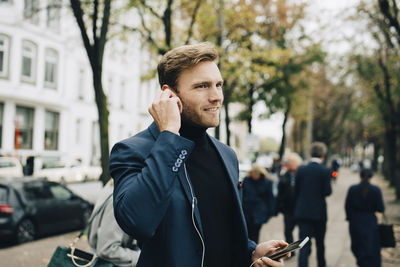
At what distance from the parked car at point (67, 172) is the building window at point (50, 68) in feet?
25.3

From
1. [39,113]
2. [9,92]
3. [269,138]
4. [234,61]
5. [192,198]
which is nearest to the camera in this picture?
[192,198]

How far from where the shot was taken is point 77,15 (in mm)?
9734

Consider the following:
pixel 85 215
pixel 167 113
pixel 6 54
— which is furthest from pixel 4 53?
pixel 167 113

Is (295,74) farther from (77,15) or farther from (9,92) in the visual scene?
(9,92)

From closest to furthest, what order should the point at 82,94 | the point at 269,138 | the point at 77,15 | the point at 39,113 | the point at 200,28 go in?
the point at 77,15 < the point at 200,28 < the point at 39,113 < the point at 82,94 < the point at 269,138

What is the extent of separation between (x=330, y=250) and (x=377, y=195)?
11.2 ft

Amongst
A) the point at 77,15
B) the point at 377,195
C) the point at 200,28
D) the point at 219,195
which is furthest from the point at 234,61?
the point at 219,195

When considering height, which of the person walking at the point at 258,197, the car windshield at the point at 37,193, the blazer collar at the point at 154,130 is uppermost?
the blazer collar at the point at 154,130

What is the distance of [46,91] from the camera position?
105 feet

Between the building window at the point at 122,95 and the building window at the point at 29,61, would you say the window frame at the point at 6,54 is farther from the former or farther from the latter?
the building window at the point at 122,95

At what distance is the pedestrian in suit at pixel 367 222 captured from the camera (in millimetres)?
7191

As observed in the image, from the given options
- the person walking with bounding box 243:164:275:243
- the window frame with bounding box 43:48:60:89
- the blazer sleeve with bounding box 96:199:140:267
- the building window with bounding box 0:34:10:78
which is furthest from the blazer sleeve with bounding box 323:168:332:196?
the window frame with bounding box 43:48:60:89

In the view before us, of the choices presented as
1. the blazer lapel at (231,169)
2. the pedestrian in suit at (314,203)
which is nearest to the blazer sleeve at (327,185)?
the pedestrian in suit at (314,203)

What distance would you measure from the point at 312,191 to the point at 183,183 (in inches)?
234
